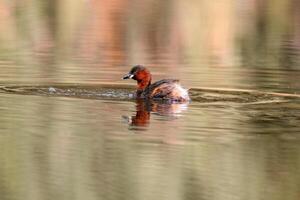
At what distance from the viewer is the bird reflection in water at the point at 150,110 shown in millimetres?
14695

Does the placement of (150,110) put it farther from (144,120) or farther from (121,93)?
(121,93)

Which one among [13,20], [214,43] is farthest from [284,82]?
[13,20]

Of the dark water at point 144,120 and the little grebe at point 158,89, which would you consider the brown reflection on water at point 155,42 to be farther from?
the little grebe at point 158,89

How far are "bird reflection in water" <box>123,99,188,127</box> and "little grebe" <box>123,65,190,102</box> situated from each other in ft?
0.39

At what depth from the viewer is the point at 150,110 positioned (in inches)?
627

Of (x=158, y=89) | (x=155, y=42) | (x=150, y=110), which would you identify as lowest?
(x=155, y=42)

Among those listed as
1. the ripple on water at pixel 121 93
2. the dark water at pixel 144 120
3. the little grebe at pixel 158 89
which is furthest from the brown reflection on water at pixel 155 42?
the little grebe at pixel 158 89

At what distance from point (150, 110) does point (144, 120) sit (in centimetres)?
113

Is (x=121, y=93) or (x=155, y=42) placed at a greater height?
(x=121, y=93)

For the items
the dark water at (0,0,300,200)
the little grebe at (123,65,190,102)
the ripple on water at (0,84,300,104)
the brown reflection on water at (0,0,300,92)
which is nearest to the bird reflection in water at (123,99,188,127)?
the dark water at (0,0,300,200)

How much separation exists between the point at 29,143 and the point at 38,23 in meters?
18.9

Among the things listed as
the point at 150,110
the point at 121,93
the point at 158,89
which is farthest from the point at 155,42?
the point at 150,110

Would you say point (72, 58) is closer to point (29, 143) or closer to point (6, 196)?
point (29, 143)

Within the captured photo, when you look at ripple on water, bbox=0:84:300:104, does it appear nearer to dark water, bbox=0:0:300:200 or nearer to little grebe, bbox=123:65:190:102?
dark water, bbox=0:0:300:200
